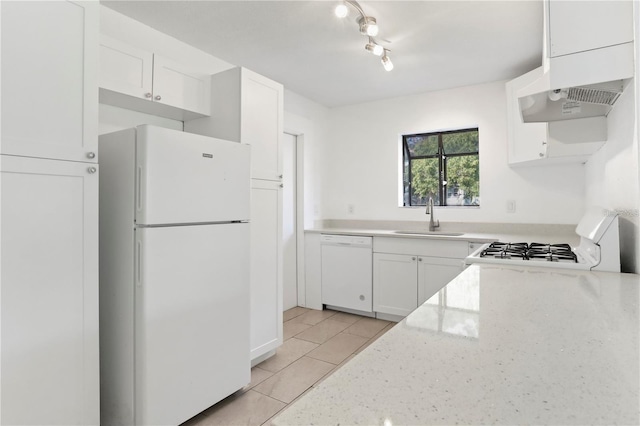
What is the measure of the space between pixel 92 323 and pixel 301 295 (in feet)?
8.36

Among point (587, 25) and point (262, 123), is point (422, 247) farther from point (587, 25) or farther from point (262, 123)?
point (587, 25)

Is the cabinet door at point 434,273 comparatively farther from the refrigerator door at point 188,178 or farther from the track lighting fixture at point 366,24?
the refrigerator door at point 188,178

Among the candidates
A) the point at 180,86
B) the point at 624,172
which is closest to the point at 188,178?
the point at 180,86

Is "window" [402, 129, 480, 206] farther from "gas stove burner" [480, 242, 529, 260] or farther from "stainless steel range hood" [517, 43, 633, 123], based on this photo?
"stainless steel range hood" [517, 43, 633, 123]

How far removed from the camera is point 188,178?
179 centimetres

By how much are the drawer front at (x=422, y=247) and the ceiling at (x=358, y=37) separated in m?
1.54

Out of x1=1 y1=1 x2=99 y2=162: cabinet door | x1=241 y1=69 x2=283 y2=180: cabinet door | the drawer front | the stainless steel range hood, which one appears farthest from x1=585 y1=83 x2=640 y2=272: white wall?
x1=1 y1=1 x2=99 y2=162: cabinet door

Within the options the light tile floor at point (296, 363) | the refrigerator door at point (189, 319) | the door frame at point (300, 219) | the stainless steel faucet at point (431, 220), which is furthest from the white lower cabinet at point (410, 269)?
the refrigerator door at point (189, 319)

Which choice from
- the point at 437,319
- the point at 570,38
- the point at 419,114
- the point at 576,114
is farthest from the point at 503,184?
the point at 437,319

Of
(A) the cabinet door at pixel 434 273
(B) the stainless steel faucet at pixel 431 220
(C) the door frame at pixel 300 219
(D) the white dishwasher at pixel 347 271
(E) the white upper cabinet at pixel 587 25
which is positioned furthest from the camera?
(C) the door frame at pixel 300 219

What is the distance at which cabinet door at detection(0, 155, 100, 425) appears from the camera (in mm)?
1302

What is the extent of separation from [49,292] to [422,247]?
2.70 m

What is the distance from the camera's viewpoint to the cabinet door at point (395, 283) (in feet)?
10.6

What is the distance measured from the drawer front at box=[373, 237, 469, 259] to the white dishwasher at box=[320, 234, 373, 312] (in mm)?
136
